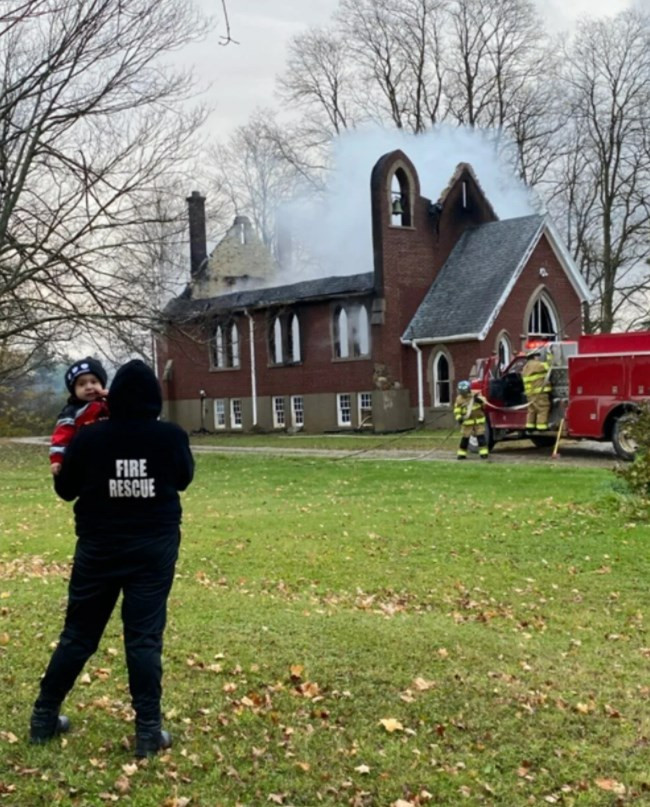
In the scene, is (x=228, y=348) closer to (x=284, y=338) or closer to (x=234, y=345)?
(x=234, y=345)

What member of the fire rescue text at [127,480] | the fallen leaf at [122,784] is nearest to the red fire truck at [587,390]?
the fire rescue text at [127,480]

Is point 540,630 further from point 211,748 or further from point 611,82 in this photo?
point 611,82

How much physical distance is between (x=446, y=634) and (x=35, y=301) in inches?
675

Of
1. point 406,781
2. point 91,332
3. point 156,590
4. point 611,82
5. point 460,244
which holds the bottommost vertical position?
point 406,781

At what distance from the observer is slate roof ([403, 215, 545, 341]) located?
30.5 m

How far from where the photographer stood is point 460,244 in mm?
34062

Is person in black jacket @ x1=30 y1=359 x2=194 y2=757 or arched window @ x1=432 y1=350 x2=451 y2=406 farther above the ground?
arched window @ x1=432 y1=350 x2=451 y2=406

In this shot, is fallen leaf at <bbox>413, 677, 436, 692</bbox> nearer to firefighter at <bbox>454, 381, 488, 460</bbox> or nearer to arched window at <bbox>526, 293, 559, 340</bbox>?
firefighter at <bbox>454, 381, 488, 460</bbox>

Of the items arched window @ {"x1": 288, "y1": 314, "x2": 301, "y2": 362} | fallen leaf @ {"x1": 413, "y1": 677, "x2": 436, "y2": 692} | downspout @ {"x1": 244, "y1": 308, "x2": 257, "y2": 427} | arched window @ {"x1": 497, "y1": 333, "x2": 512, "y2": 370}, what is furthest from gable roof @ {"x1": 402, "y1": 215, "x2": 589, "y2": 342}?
fallen leaf @ {"x1": 413, "y1": 677, "x2": 436, "y2": 692}

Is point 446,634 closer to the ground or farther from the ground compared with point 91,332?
closer to the ground

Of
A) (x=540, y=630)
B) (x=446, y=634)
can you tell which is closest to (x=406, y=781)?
(x=446, y=634)

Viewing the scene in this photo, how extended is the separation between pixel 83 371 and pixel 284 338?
3074 centimetres

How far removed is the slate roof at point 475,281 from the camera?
30.5 m

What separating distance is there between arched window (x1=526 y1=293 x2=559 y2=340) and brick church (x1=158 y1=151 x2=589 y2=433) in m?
0.04
